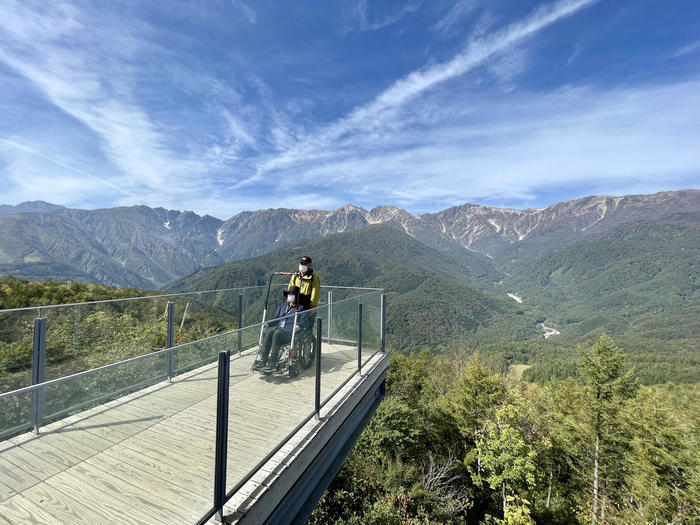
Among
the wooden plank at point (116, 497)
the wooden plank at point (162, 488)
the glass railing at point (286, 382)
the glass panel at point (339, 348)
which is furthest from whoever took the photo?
the glass panel at point (339, 348)

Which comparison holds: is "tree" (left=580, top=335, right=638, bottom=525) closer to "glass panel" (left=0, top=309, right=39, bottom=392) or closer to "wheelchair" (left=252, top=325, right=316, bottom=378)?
"wheelchair" (left=252, top=325, right=316, bottom=378)

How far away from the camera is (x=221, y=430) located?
8.34 ft

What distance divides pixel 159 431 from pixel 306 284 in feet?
11.6

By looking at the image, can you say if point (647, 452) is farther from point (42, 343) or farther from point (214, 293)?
point (42, 343)

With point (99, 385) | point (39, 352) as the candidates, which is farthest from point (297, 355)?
point (39, 352)

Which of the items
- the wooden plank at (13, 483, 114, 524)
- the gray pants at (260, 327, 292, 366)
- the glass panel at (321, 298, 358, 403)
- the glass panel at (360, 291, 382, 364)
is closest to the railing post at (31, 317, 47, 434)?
the wooden plank at (13, 483, 114, 524)

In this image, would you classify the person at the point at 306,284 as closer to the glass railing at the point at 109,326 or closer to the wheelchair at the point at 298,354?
the wheelchair at the point at 298,354

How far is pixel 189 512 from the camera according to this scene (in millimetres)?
2396

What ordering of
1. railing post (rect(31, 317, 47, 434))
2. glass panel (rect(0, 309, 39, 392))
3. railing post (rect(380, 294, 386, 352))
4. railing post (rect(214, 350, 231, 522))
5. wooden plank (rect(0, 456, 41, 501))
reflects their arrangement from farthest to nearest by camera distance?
railing post (rect(380, 294, 386, 352)) → railing post (rect(31, 317, 47, 434)) → glass panel (rect(0, 309, 39, 392)) → railing post (rect(214, 350, 231, 522)) → wooden plank (rect(0, 456, 41, 501))

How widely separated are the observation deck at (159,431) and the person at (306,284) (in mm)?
1042

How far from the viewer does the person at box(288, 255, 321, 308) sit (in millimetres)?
5723

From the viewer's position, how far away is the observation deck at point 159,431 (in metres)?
2.01

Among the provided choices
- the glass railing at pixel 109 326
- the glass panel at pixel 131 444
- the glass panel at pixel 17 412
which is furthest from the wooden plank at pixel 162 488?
the glass railing at pixel 109 326

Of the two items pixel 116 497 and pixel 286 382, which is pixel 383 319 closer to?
pixel 286 382
